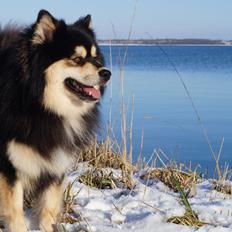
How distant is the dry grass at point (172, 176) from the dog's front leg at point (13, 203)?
1.27 meters

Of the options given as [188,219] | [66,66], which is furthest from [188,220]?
[66,66]

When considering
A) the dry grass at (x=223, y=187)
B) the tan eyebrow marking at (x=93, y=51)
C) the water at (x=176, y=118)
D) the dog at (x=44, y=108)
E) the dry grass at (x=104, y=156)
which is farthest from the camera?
the water at (x=176, y=118)

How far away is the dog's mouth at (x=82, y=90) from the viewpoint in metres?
3.55

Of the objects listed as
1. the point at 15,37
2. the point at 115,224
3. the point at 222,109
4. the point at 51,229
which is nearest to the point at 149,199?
the point at 115,224

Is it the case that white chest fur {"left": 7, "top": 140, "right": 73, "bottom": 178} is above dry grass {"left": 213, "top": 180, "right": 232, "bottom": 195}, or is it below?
above

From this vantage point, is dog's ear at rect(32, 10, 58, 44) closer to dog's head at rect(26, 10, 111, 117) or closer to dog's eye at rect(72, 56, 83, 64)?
dog's head at rect(26, 10, 111, 117)

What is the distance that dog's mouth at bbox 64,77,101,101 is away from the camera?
3551 millimetres

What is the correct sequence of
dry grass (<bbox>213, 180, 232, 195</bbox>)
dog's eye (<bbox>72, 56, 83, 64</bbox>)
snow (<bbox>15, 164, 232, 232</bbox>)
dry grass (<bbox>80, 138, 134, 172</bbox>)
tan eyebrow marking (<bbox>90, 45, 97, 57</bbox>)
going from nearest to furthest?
snow (<bbox>15, 164, 232, 232</bbox>) < dog's eye (<bbox>72, 56, 83, 64</bbox>) < tan eyebrow marking (<bbox>90, 45, 97, 57</bbox>) < dry grass (<bbox>213, 180, 232, 195</bbox>) < dry grass (<bbox>80, 138, 134, 172</bbox>)

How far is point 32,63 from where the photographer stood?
329cm

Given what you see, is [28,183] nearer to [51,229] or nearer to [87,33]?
[51,229]

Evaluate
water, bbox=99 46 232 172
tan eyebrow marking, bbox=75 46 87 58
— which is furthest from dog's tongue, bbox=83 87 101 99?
water, bbox=99 46 232 172

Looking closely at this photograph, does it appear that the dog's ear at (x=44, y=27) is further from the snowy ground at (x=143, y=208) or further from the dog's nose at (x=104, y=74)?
the snowy ground at (x=143, y=208)

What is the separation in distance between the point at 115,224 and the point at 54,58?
3.90ft

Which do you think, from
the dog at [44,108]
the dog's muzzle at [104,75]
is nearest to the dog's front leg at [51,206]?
the dog at [44,108]
